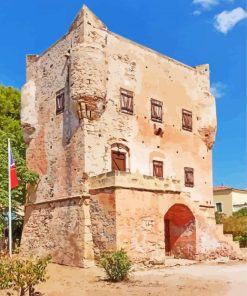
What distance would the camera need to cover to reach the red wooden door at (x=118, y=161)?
22520mm

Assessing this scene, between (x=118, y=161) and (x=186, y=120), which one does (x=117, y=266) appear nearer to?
(x=118, y=161)

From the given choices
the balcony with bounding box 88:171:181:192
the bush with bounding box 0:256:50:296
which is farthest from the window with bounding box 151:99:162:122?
the bush with bounding box 0:256:50:296

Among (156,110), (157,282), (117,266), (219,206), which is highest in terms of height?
(156,110)

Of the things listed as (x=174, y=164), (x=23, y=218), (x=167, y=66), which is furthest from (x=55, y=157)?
(x=167, y=66)

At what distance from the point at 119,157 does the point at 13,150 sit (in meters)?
6.80

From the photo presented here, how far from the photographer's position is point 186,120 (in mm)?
27000

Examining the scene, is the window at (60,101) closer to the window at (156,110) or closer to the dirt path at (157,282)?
the window at (156,110)

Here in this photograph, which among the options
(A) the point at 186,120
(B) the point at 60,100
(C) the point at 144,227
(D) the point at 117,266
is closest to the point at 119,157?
(B) the point at 60,100

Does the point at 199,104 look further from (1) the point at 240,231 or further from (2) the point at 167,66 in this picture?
(1) the point at 240,231

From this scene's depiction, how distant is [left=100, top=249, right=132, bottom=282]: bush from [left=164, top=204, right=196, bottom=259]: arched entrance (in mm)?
6747

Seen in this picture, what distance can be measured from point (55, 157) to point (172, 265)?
821 cm

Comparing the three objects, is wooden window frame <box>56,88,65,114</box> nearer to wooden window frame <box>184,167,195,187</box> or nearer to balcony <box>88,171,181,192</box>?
balcony <box>88,171,181,192</box>

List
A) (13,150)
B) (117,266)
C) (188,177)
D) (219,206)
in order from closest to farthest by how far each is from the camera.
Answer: (117,266) < (13,150) < (188,177) < (219,206)

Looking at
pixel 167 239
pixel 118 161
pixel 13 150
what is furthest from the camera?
pixel 13 150
